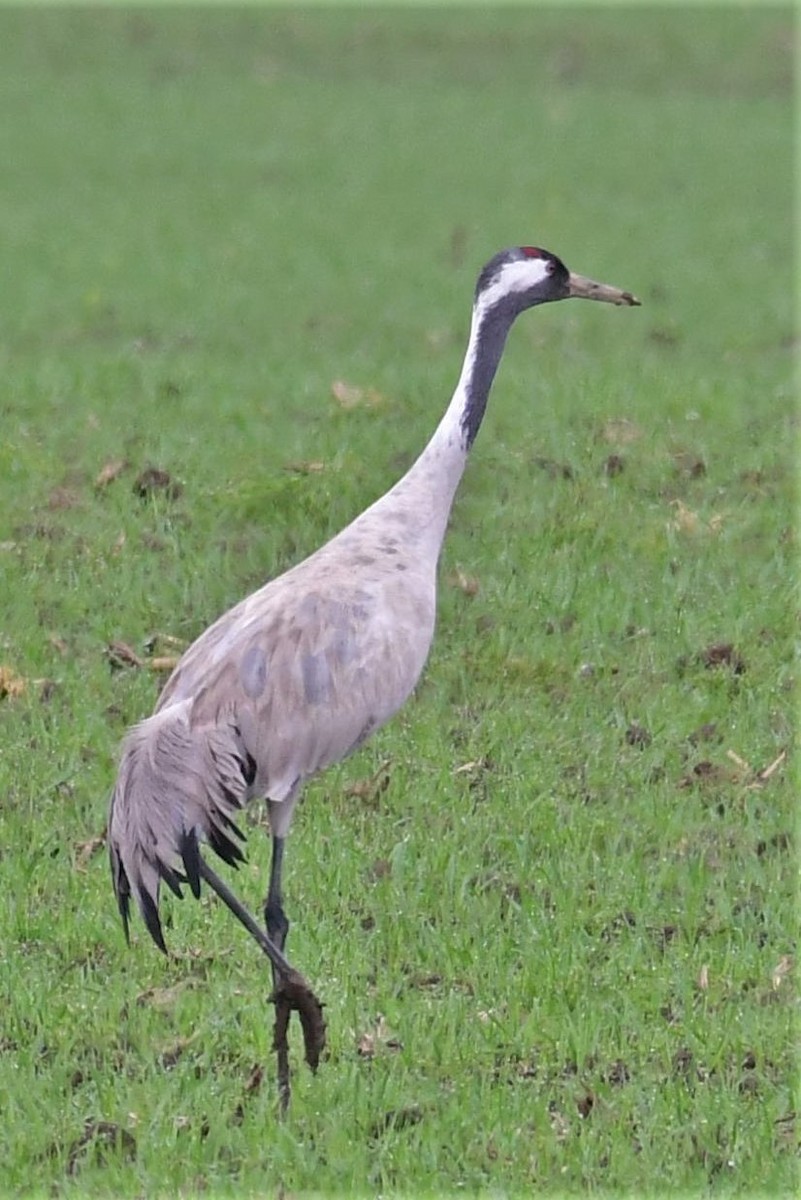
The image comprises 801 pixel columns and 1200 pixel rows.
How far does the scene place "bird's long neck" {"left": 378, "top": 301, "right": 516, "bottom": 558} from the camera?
6.22 meters

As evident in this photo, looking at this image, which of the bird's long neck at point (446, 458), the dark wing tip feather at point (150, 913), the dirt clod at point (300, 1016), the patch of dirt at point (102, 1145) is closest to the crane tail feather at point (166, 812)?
the dark wing tip feather at point (150, 913)

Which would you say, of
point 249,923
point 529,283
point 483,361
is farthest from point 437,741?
point 249,923

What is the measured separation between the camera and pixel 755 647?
7895 millimetres

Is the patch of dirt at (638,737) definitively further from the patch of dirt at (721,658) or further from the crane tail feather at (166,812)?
the crane tail feather at (166,812)

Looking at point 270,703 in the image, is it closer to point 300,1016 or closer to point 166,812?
point 166,812

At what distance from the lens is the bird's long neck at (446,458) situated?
20.4ft

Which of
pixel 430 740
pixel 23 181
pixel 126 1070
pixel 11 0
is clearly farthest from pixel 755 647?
pixel 11 0

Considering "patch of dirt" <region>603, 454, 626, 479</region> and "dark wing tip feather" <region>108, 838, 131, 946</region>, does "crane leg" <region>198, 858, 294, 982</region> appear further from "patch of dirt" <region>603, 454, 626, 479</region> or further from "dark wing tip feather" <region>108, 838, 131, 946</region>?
"patch of dirt" <region>603, 454, 626, 479</region>

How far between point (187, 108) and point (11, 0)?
24.5ft

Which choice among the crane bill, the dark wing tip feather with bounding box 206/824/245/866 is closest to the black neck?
the crane bill

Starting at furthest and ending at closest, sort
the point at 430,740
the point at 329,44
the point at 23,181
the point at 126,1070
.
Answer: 1. the point at 329,44
2. the point at 23,181
3. the point at 430,740
4. the point at 126,1070

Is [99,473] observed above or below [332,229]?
above

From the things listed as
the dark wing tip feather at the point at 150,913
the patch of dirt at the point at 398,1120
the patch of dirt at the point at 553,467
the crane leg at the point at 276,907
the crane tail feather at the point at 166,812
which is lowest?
the patch of dirt at the point at 398,1120

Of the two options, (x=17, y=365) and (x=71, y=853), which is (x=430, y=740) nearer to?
(x=71, y=853)
